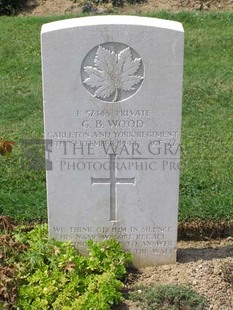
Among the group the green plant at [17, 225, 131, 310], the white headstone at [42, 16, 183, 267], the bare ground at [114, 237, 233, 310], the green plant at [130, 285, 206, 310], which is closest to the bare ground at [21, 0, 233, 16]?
the bare ground at [114, 237, 233, 310]

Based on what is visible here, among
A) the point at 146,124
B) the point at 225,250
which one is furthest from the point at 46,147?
the point at 225,250

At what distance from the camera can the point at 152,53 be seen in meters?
3.98

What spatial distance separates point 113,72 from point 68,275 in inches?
50.7

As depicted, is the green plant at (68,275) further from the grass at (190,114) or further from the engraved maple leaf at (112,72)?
the engraved maple leaf at (112,72)

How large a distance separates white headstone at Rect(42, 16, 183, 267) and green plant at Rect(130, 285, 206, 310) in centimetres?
41

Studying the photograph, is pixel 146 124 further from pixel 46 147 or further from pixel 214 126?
pixel 214 126

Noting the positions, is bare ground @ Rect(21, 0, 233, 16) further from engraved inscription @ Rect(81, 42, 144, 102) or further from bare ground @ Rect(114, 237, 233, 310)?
engraved inscription @ Rect(81, 42, 144, 102)

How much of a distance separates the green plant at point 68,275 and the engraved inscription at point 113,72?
1.01 meters

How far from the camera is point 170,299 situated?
4.12 meters

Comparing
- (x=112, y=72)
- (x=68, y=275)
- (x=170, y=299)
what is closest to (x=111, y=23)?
(x=112, y=72)

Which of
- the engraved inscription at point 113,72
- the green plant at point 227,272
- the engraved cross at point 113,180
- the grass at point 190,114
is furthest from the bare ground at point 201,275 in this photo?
the engraved inscription at point 113,72

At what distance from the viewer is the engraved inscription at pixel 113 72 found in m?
3.98

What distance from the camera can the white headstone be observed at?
3.96 m

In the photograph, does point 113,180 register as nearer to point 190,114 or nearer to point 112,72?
point 112,72
